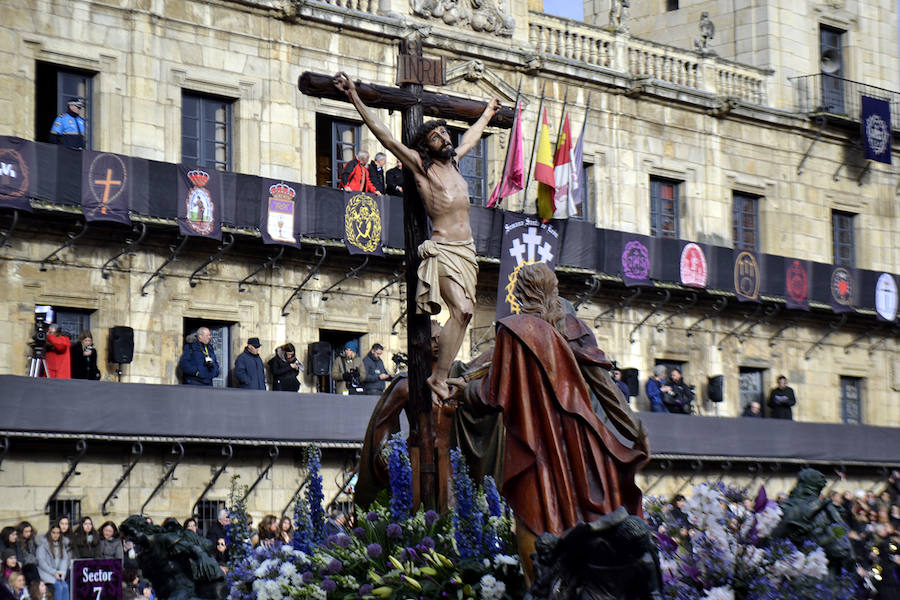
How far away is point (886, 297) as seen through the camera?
1340 inches

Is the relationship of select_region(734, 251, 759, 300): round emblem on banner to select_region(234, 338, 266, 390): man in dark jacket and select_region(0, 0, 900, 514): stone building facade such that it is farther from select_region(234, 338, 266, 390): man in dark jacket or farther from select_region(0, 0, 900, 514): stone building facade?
select_region(234, 338, 266, 390): man in dark jacket

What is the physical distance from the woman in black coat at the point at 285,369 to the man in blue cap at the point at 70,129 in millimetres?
4352

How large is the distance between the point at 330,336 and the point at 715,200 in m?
9.99

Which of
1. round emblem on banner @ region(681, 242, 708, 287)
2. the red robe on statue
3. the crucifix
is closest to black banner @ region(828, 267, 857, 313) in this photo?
round emblem on banner @ region(681, 242, 708, 287)

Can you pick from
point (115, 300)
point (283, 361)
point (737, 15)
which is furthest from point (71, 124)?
point (737, 15)

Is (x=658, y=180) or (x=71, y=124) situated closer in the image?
(x=71, y=124)

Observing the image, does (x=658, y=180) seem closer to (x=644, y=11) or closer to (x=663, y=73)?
(x=663, y=73)

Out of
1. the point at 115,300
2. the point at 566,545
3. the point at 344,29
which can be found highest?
the point at 344,29

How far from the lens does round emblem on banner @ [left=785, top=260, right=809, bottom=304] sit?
A: 105 ft

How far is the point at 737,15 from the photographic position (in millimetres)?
35031

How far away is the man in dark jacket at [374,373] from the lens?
81.3ft

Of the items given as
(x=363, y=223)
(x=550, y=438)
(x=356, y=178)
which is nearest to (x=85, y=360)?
(x=363, y=223)

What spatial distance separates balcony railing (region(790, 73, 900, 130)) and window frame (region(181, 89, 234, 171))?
1414 cm

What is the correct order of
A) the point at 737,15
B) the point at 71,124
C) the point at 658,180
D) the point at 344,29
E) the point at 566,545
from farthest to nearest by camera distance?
the point at 737,15 → the point at 658,180 → the point at 344,29 → the point at 71,124 → the point at 566,545
